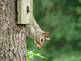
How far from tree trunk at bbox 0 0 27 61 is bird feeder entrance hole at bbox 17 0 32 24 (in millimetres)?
35

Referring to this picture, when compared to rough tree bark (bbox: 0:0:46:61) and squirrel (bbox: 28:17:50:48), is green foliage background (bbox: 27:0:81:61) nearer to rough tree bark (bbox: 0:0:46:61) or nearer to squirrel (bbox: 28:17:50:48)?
squirrel (bbox: 28:17:50:48)

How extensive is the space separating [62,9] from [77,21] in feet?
3.96

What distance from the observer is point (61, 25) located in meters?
15.6

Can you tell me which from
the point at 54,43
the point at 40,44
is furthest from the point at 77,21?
the point at 40,44

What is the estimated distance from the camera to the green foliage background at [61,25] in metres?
14.8

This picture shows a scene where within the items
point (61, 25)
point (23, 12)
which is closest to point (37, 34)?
point (23, 12)

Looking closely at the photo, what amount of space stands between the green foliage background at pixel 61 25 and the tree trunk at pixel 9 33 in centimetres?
913

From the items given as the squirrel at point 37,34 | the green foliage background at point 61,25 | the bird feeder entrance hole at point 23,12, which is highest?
the bird feeder entrance hole at point 23,12

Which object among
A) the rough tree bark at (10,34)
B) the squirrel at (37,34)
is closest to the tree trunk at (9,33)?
the rough tree bark at (10,34)

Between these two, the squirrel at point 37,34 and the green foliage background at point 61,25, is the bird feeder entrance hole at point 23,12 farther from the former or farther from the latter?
the green foliage background at point 61,25

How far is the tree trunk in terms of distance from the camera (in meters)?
4.99

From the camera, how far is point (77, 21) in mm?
14914

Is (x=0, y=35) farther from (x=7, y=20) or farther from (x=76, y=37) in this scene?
(x=76, y=37)

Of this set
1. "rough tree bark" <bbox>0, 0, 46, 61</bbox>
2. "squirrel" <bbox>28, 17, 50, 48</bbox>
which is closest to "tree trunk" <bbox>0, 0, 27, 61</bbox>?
"rough tree bark" <bbox>0, 0, 46, 61</bbox>
